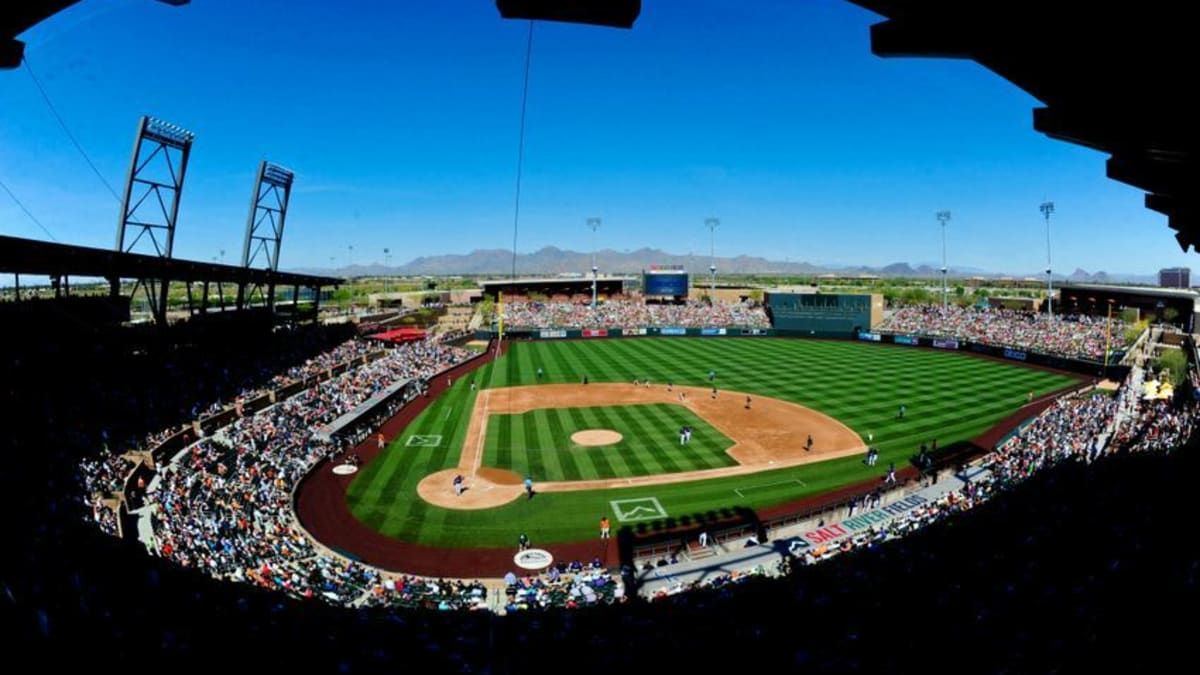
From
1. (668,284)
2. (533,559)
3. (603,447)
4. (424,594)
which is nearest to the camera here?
(424,594)

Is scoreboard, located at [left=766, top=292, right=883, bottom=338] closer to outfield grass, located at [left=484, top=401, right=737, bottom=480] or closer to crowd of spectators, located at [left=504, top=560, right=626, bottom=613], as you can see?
outfield grass, located at [left=484, top=401, right=737, bottom=480]

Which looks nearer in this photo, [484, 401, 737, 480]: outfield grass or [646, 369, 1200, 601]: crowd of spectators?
[646, 369, 1200, 601]: crowd of spectators

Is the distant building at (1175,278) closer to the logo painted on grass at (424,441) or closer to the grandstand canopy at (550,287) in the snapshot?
the grandstand canopy at (550,287)

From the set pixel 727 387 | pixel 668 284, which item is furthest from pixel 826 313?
pixel 727 387

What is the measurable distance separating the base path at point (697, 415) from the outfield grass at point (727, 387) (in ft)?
2.58

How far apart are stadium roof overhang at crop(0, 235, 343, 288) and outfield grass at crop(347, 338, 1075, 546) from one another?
507 inches

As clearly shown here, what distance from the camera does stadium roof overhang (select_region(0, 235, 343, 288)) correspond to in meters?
20.1

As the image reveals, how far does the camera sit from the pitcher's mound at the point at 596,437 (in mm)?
32125

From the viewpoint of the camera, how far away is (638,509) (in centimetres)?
2373

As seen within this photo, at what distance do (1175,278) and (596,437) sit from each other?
105 metres

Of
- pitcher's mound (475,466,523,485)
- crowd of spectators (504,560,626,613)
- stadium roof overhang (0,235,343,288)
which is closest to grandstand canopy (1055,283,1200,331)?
pitcher's mound (475,466,523,485)

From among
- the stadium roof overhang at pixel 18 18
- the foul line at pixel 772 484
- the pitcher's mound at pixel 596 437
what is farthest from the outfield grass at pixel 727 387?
the stadium roof overhang at pixel 18 18

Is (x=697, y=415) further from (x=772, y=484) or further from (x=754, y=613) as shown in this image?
(x=754, y=613)

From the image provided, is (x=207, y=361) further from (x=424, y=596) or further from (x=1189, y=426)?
(x=1189, y=426)
